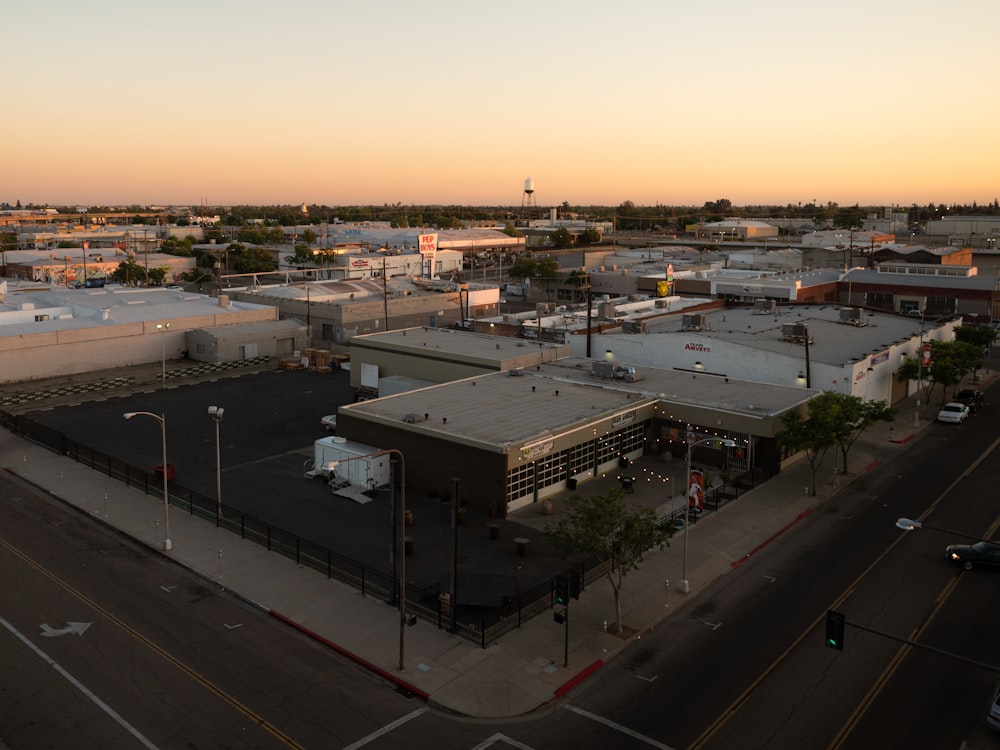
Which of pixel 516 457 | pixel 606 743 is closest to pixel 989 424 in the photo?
pixel 516 457

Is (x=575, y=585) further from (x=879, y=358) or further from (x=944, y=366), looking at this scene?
(x=944, y=366)

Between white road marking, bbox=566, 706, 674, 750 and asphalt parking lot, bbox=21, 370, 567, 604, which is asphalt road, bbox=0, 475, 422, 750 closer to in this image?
white road marking, bbox=566, 706, 674, 750

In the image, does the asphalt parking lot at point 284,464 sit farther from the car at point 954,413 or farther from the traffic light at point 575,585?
the car at point 954,413

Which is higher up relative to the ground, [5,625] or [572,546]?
[572,546]

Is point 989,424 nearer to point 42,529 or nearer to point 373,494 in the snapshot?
point 373,494

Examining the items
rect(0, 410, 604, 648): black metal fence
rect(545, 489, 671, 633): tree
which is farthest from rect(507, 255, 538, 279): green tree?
rect(545, 489, 671, 633): tree

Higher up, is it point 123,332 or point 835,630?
point 123,332

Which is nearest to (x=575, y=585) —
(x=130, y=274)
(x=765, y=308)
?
(x=765, y=308)
